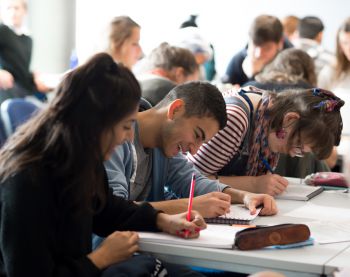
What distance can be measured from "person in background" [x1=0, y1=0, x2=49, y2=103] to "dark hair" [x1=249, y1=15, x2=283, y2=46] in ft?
5.27

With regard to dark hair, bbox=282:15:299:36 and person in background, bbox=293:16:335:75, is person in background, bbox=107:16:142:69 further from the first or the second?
dark hair, bbox=282:15:299:36

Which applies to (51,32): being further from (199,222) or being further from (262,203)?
(199,222)

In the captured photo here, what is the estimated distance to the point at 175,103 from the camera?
216cm

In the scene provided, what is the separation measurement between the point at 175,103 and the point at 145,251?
1.98 feet

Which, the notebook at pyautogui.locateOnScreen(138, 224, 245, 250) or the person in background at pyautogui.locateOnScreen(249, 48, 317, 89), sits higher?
the person in background at pyautogui.locateOnScreen(249, 48, 317, 89)

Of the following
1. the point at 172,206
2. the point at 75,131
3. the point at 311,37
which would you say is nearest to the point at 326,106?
the point at 172,206

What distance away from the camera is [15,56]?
4965 millimetres

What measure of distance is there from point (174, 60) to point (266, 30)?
1019 millimetres

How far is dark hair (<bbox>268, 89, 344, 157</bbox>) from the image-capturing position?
2.45 meters

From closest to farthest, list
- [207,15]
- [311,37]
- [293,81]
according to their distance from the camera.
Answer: [293,81], [311,37], [207,15]

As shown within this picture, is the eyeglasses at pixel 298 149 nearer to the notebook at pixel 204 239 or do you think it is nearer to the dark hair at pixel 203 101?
the dark hair at pixel 203 101

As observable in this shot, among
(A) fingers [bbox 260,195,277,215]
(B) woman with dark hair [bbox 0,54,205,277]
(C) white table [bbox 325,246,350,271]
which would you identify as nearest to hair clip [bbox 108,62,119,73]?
(B) woman with dark hair [bbox 0,54,205,277]

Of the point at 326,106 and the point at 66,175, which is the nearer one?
the point at 66,175

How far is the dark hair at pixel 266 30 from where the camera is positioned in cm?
473
